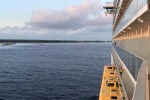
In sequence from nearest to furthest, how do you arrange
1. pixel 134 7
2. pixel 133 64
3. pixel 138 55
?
pixel 133 64
pixel 134 7
pixel 138 55

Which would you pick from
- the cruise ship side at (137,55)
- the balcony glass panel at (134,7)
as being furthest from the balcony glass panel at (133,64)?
the balcony glass panel at (134,7)

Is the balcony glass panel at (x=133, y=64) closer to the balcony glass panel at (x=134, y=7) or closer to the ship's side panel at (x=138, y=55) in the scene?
the ship's side panel at (x=138, y=55)

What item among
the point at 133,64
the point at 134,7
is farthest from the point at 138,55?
the point at 134,7

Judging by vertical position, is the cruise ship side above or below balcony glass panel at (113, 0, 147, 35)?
below

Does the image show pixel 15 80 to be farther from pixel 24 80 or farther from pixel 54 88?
pixel 54 88

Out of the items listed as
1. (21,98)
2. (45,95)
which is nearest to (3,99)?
(21,98)

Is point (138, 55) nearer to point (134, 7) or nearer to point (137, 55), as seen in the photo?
point (137, 55)

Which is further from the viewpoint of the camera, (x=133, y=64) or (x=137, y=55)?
(x=137, y=55)

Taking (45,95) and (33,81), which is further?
(33,81)

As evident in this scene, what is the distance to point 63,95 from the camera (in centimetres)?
3938

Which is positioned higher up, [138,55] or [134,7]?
[134,7]

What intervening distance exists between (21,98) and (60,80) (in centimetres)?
1586

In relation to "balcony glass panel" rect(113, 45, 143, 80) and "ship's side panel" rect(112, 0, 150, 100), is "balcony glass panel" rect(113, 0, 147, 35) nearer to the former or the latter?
"ship's side panel" rect(112, 0, 150, 100)

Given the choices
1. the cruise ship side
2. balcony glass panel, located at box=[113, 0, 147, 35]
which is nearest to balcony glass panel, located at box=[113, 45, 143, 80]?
the cruise ship side
